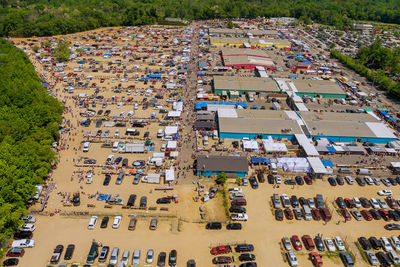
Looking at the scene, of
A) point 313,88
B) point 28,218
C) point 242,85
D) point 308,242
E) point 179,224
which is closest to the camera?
point 308,242

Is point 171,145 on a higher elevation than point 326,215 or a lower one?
higher

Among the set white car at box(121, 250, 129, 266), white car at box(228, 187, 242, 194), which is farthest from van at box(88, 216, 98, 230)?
white car at box(228, 187, 242, 194)

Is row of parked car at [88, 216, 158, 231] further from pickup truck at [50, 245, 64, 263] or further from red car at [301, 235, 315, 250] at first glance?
red car at [301, 235, 315, 250]

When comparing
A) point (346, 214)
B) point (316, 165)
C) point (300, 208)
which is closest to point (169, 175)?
point (300, 208)

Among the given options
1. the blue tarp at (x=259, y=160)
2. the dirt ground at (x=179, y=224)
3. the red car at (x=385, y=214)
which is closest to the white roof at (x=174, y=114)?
the dirt ground at (x=179, y=224)

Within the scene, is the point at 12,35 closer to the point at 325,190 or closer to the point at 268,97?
the point at 268,97

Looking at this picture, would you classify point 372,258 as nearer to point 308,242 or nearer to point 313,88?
point 308,242
